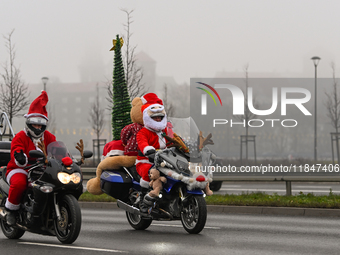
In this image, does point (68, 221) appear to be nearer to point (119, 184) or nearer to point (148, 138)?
point (119, 184)

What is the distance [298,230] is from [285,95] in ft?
18.4

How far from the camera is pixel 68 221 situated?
7215 mm

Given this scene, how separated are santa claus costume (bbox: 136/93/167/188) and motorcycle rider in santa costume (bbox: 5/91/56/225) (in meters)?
1.47

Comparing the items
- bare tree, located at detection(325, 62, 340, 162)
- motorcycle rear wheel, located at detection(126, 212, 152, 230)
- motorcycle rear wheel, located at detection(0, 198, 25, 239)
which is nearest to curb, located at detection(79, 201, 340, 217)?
motorcycle rear wheel, located at detection(126, 212, 152, 230)

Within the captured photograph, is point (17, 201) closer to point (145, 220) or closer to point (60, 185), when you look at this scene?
point (60, 185)

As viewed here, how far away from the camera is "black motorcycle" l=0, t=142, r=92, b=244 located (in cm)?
722

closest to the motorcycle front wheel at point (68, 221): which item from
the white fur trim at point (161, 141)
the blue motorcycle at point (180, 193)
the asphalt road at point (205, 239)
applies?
the asphalt road at point (205, 239)

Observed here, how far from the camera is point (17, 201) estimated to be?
25.7ft

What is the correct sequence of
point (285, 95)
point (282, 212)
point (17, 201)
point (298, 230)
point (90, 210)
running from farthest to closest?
point (285, 95) < point (90, 210) < point (282, 212) < point (298, 230) < point (17, 201)

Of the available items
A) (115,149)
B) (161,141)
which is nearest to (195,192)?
(161,141)

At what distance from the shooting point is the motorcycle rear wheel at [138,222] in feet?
30.1

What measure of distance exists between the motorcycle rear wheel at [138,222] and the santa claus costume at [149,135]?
0.83 metres

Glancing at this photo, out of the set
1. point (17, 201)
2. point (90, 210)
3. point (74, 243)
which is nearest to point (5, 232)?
point (17, 201)

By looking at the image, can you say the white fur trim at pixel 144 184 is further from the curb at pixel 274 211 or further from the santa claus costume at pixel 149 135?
the curb at pixel 274 211
